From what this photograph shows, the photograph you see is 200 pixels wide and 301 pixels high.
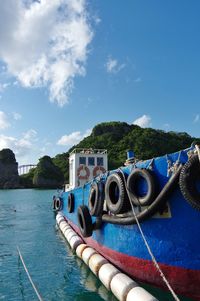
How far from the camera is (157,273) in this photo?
8.72 meters

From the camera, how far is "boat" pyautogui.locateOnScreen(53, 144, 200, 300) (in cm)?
772

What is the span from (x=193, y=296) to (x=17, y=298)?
4769 millimetres

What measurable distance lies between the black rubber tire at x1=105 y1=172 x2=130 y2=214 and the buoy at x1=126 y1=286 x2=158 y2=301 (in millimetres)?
2364

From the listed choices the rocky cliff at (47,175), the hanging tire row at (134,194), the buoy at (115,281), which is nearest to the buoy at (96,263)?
the buoy at (115,281)

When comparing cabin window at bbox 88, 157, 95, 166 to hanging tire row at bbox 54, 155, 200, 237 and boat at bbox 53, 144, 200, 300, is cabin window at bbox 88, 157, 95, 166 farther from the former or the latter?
boat at bbox 53, 144, 200, 300

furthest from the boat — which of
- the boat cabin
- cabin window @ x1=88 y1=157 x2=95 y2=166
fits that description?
cabin window @ x1=88 y1=157 x2=95 y2=166

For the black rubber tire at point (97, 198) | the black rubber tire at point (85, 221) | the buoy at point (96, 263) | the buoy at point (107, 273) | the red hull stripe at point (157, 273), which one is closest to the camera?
the red hull stripe at point (157, 273)

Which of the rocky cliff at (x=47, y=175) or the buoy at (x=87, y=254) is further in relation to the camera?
the rocky cliff at (x=47, y=175)

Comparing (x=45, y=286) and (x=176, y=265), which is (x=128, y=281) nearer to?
(x=176, y=265)

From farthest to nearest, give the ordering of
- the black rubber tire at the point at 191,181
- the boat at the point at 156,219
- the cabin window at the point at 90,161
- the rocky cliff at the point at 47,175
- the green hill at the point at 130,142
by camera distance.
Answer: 1. the rocky cliff at the point at 47,175
2. the green hill at the point at 130,142
3. the cabin window at the point at 90,161
4. the boat at the point at 156,219
5. the black rubber tire at the point at 191,181

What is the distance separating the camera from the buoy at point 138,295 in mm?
7248

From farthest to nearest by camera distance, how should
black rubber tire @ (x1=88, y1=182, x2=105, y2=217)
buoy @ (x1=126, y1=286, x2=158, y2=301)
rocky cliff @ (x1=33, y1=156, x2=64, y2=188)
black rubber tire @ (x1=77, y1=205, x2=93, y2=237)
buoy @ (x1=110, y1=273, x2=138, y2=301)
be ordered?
rocky cliff @ (x1=33, y1=156, x2=64, y2=188)
black rubber tire @ (x1=77, y1=205, x2=93, y2=237)
black rubber tire @ (x1=88, y1=182, x2=105, y2=217)
buoy @ (x1=110, y1=273, x2=138, y2=301)
buoy @ (x1=126, y1=286, x2=158, y2=301)

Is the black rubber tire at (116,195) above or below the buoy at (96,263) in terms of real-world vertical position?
above

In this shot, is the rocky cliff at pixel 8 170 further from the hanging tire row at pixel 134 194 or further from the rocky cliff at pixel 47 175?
the hanging tire row at pixel 134 194
